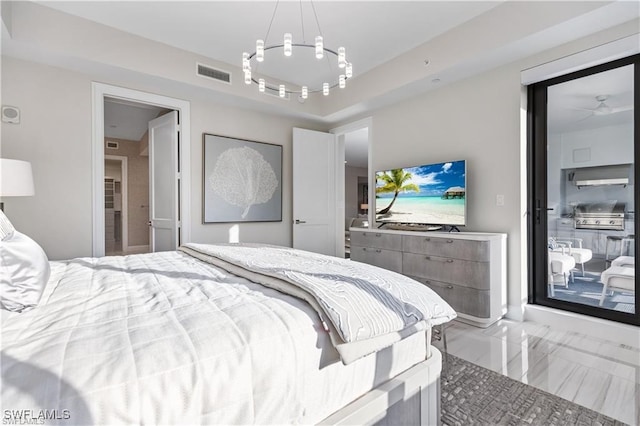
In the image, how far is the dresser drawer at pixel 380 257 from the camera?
11.6 ft

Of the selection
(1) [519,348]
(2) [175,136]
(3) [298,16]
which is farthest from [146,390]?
(2) [175,136]

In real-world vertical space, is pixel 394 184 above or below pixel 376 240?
above

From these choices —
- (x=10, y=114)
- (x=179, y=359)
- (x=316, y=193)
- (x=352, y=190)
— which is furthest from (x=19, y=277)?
(x=352, y=190)

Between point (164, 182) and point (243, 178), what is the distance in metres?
0.99

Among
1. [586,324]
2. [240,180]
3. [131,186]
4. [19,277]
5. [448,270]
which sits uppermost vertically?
[131,186]

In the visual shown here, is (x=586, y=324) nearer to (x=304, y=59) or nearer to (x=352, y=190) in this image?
(x=304, y=59)

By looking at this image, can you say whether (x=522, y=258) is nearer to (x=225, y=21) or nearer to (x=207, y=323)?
(x=207, y=323)

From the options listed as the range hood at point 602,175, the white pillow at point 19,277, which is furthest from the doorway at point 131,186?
the range hood at point 602,175

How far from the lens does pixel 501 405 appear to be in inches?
67.5

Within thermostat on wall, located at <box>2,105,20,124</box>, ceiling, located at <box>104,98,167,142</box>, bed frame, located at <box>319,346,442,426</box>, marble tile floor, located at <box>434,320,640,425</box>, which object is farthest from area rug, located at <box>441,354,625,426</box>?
ceiling, located at <box>104,98,167,142</box>

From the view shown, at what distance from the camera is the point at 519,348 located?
242 cm

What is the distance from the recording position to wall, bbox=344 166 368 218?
1077 cm

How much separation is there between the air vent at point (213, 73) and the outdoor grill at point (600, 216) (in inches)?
155

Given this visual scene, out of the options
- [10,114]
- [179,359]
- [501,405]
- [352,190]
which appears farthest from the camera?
[352,190]
